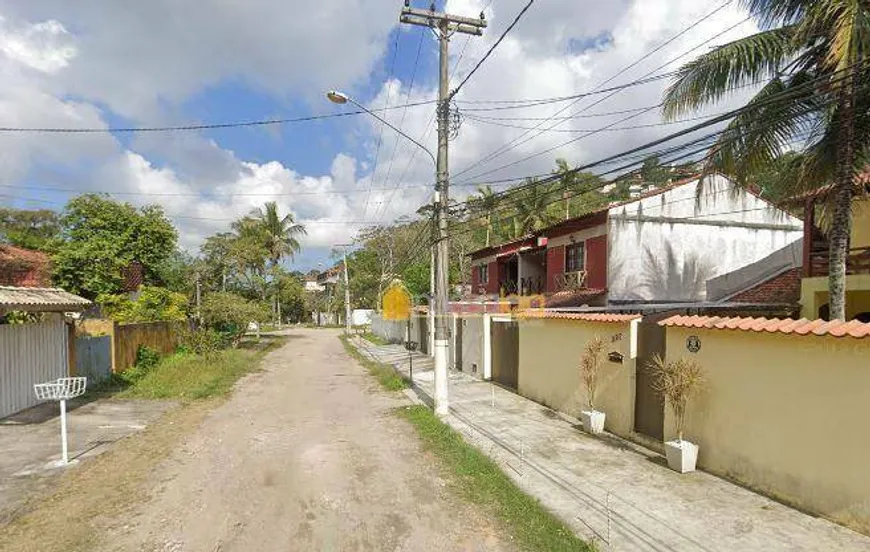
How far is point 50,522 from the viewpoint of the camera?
19.0ft

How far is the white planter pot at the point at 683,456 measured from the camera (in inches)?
287

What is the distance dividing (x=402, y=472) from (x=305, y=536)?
248 centimetres

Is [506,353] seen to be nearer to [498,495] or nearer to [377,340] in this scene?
[498,495]

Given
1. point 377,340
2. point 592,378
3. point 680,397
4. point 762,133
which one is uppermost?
point 762,133

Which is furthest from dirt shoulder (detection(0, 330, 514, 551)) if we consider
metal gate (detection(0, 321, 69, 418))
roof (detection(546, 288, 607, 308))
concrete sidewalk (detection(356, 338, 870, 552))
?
roof (detection(546, 288, 607, 308))

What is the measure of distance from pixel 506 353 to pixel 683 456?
26.5 feet

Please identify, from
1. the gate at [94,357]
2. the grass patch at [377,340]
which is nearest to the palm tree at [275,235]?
the grass patch at [377,340]

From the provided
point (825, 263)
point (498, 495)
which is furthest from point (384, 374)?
Answer: point (825, 263)

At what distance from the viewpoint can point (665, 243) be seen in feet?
58.9

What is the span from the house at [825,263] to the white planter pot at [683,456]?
26.3ft

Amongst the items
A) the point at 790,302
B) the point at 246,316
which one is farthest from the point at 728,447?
the point at 246,316

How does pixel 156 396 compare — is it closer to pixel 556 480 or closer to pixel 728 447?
pixel 556 480

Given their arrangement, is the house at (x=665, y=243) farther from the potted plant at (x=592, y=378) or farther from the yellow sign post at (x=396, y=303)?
the yellow sign post at (x=396, y=303)

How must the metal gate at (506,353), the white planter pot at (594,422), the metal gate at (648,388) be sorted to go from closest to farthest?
the metal gate at (648,388), the white planter pot at (594,422), the metal gate at (506,353)
